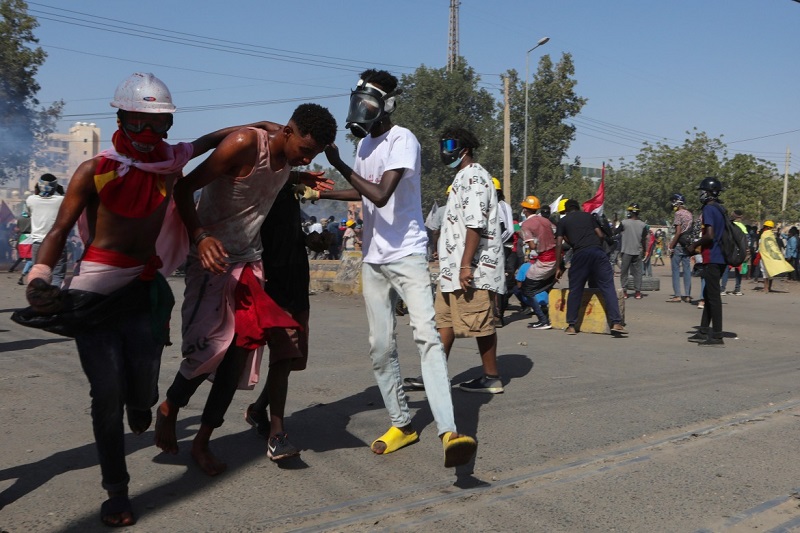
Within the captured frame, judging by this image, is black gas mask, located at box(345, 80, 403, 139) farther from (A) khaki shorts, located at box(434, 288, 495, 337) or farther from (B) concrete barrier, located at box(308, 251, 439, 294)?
(B) concrete barrier, located at box(308, 251, 439, 294)

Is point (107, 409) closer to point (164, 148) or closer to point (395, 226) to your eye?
point (164, 148)

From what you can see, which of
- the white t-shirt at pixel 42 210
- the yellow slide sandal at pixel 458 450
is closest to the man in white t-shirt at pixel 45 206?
the white t-shirt at pixel 42 210

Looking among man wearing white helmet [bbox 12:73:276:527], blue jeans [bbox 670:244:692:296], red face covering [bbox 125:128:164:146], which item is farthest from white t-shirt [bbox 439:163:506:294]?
blue jeans [bbox 670:244:692:296]

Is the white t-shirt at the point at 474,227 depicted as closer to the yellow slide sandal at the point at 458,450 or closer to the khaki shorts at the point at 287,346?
the khaki shorts at the point at 287,346

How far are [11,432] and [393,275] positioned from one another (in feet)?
8.01

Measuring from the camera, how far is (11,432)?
496 cm

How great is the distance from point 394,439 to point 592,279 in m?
6.27

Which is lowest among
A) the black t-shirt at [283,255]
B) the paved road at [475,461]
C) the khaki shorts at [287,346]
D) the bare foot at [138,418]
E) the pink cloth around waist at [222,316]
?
the paved road at [475,461]

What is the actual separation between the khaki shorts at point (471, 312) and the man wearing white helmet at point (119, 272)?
2.96 m

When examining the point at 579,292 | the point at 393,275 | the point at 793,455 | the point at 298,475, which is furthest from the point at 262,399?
→ the point at 579,292

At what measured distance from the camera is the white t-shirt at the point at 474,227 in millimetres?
6133

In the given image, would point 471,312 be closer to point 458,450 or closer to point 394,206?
point 394,206

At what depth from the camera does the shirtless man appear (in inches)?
164

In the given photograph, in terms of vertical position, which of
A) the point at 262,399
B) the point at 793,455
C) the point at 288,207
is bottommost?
the point at 793,455
